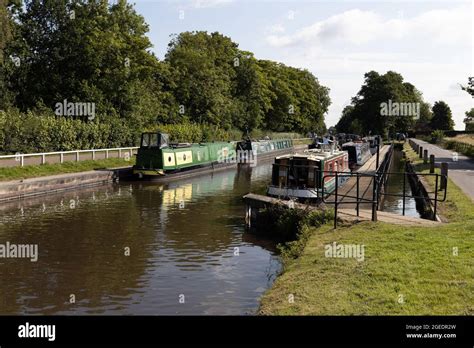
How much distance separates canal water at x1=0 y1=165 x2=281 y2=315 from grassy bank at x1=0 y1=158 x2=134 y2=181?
2.74 m

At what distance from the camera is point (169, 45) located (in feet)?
202

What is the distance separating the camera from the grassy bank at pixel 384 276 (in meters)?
7.88

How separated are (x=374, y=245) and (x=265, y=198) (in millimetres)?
7012

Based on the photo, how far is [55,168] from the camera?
1129 inches

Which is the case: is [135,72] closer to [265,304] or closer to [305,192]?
[305,192]

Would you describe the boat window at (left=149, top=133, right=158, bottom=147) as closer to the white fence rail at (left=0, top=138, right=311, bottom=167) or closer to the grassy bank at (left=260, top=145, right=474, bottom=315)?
the white fence rail at (left=0, top=138, right=311, bottom=167)

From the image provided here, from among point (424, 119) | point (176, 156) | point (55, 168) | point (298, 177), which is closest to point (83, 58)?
point (176, 156)

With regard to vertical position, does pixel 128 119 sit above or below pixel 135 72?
below

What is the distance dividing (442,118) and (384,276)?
12926 centimetres

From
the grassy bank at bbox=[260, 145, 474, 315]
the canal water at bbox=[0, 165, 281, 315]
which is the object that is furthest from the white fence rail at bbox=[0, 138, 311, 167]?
the grassy bank at bbox=[260, 145, 474, 315]

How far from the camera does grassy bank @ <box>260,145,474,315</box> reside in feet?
25.8

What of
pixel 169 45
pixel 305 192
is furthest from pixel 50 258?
pixel 169 45

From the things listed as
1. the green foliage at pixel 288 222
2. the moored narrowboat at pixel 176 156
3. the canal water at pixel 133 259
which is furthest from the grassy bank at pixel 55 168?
the green foliage at pixel 288 222
